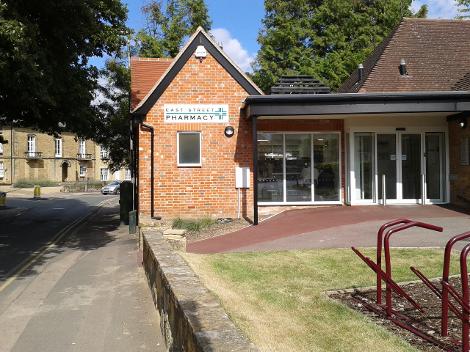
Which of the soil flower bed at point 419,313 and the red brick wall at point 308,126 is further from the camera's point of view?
the red brick wall at point 308,126

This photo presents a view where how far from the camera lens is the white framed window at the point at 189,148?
1597 cm

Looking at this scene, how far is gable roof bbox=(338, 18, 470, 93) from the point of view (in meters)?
17.5

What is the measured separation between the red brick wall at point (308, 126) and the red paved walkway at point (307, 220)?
166cm

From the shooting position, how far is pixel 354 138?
53.6 feet

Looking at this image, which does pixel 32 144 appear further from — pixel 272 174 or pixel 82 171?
pixel 272 174

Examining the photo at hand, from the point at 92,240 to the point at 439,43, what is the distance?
544 inches

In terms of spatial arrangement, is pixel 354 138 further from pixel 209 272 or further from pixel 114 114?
pixel 114 114

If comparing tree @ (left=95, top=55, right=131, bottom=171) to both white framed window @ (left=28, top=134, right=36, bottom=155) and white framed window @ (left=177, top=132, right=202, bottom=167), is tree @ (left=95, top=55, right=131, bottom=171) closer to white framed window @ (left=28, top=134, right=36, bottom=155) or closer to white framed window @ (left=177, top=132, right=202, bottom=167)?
white framed window @ (left=177, top=132, right=202, bottom=167)

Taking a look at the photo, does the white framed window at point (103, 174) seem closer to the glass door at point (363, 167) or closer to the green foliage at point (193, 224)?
the green foliage at point (193, 224)

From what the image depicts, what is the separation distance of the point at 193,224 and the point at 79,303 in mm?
6651

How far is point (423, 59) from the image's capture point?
738 inches

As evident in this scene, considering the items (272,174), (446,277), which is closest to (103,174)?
(272,174)

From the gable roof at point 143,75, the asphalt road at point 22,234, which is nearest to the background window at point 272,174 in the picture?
the gable roof at point 143,75

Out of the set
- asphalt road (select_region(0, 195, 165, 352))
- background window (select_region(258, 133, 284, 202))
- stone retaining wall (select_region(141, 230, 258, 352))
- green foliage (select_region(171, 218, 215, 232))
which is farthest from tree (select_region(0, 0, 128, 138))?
stone retaining wall (select_region(141, 230, 258, 352))
